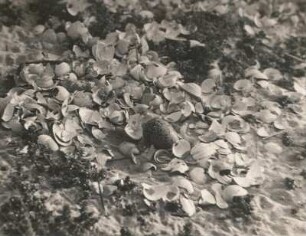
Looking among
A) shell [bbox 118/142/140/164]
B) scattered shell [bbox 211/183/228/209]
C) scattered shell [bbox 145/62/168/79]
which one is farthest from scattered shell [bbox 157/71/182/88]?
scattered shell [bbox 211/183/228/209]

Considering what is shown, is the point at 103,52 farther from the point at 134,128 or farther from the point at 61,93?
the point at 134,128

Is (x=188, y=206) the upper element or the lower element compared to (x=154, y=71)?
lower

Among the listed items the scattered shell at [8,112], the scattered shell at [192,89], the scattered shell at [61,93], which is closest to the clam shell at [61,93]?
the scattered shell at [61,93]

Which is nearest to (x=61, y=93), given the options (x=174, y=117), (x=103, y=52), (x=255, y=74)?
(x=103, y=52)

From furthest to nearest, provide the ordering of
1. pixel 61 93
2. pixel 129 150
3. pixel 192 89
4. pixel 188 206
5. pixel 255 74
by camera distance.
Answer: pixel 255 74 < pixel 192 89 < pixel 61 93 < pixel 129 150 < pixel 188 206

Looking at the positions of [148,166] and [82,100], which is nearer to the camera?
[148,166]

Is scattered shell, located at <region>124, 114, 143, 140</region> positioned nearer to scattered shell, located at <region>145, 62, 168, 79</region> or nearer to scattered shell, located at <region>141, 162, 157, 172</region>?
scattered shell, located at <region>141, 162, 157, 172</region>

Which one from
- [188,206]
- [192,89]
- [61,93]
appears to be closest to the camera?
[188,206]

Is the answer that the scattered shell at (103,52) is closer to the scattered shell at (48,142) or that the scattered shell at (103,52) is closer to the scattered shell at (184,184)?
the scattered shell at (48,142)
